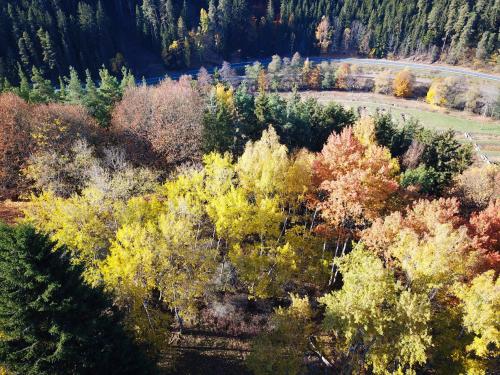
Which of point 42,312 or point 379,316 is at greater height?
point 42,312

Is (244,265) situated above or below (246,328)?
above

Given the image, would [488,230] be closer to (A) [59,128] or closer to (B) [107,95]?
(A) [59,128]

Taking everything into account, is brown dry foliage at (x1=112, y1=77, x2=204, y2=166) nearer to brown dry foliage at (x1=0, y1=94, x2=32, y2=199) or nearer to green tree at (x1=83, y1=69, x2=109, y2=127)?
green tree at (x1=83, y1=69, x2=109, y2=127)

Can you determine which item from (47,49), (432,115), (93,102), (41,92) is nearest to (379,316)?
(93,102)

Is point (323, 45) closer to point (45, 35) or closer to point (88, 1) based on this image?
point (88, 1)

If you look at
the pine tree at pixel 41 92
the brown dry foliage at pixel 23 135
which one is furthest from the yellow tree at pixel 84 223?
the pine tree at pixel 41 92

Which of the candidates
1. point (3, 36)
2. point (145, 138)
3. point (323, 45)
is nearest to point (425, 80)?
point (323, 45)

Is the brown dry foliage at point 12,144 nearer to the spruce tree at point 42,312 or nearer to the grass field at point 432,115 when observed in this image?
the spruce tree at point 42,312
